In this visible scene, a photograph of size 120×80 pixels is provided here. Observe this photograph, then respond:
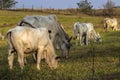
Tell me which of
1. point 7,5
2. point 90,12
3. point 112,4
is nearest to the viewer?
point 90,12

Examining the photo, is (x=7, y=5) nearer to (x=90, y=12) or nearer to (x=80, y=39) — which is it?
(x=90, y=12)

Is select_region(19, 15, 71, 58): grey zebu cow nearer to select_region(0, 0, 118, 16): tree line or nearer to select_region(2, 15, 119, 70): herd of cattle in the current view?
select_region(2, 15, 119, 70): herd of cattle

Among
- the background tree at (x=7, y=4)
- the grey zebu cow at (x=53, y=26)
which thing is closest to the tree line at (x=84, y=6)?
the background tree at (x=7, y=4)

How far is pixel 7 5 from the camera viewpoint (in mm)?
116500

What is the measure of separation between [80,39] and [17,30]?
20640 mm

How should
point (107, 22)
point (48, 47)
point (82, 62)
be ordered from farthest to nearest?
point (107, 22), point (82, 62), point (48, 47)

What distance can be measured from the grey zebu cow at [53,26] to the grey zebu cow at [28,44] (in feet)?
11.0

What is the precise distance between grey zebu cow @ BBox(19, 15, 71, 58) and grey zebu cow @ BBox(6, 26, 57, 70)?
3348mm

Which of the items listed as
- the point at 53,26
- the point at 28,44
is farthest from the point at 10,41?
the point at 53,26

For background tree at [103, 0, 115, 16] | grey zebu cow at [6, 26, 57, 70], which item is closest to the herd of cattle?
grey zebu cow at [6, 26, 57, 70]

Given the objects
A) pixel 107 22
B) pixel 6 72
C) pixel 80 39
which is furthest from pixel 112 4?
pixel 6 72

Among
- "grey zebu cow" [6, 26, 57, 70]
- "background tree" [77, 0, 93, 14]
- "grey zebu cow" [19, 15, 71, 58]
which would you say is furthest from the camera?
"background tree" [77, 0, 93, 14]

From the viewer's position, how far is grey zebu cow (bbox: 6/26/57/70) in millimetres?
17141

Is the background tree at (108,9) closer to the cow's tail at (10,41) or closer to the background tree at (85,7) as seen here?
the background tree at (85,7)
